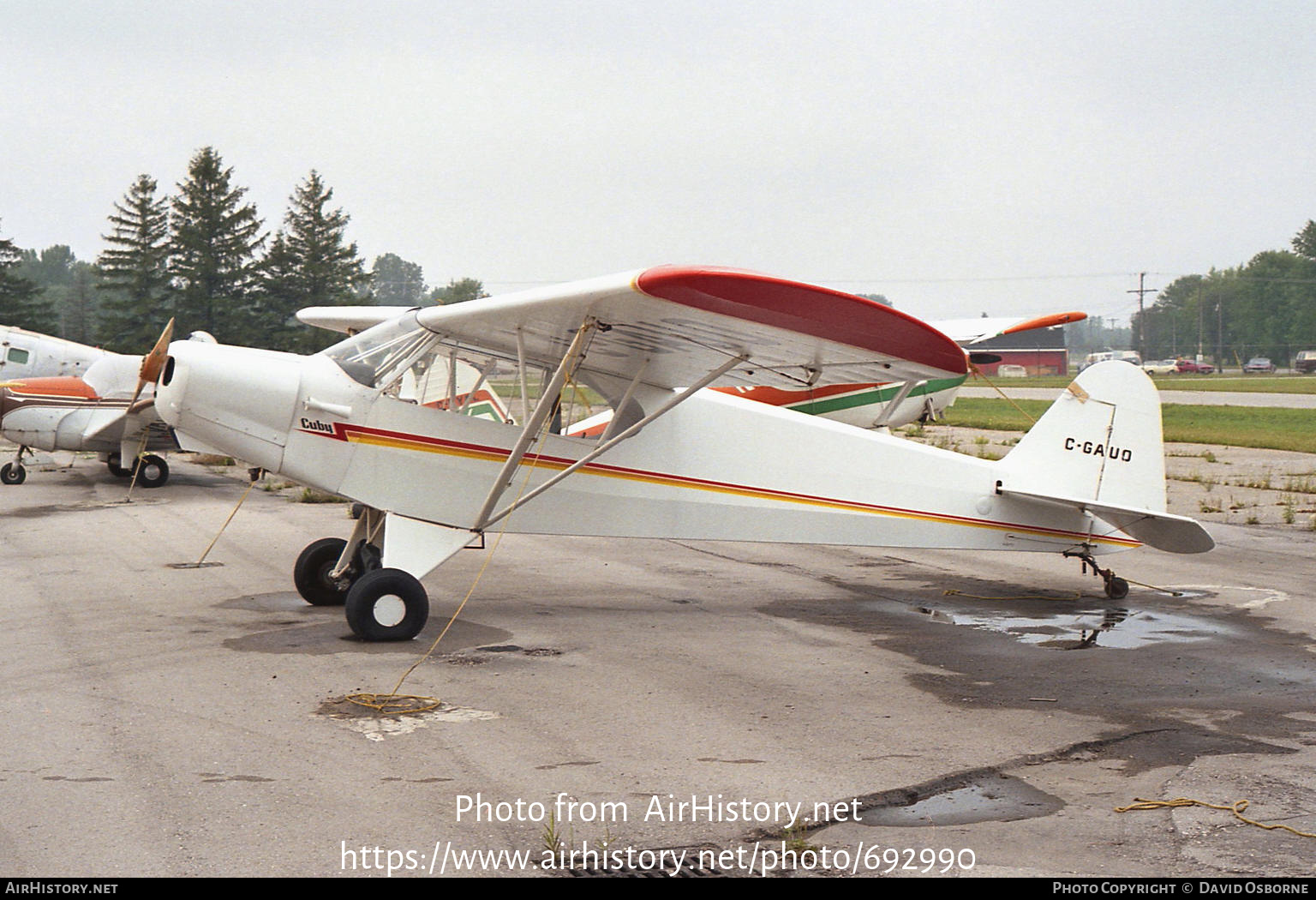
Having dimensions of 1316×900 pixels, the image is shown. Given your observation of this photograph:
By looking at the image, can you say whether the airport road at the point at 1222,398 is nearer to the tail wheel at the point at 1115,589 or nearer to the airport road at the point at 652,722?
the tail wheel at the point at 1115,589

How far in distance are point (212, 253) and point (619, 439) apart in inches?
2029

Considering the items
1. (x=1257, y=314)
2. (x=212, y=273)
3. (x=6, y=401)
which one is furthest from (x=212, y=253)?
(x=1257, y=314)

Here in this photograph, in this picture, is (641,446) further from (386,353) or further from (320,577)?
(320,577)

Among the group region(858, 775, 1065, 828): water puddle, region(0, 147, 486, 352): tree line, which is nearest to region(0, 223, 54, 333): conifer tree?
region(0, 147, 486, 352): tree line

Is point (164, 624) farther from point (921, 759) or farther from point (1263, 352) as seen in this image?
point (1263, 352)

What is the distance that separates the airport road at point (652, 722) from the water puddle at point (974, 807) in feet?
0.06

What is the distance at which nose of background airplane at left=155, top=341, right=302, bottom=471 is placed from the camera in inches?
331

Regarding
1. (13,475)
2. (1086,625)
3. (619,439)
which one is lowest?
(1086,625)

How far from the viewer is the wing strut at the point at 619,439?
825 cm

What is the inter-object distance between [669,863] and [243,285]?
54336 millimetres

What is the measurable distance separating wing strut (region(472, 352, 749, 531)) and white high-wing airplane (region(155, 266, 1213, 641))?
0.02 meters

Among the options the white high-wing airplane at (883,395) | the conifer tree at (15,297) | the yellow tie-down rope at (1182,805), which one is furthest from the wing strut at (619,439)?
the conifer tree at (15,297)

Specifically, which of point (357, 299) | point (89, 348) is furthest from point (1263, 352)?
point (89, 348)

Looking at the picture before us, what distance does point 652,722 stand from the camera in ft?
20.9
